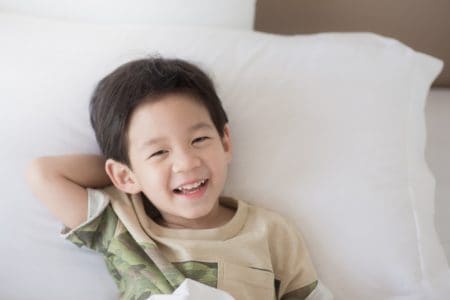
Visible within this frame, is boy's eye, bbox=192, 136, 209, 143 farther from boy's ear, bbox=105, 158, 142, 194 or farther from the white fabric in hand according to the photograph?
the white fabric in hand

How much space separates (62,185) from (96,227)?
9 centimetres

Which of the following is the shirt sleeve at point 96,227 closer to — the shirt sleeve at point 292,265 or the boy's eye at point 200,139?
the boy's eye at point 200,139

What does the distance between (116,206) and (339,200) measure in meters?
0.41

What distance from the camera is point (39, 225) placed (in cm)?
98

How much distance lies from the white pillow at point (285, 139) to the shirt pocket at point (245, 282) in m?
0.12

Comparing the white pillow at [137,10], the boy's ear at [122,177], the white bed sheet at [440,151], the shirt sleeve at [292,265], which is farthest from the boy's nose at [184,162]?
the white bed sheet at [440,151]

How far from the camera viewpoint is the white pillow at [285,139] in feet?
3.24

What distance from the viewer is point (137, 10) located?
117cm

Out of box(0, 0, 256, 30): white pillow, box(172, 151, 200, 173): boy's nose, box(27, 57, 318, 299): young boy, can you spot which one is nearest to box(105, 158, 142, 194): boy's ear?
box(27, 57, 318, 299): young boy

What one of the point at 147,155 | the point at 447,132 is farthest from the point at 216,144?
the point at 447,132

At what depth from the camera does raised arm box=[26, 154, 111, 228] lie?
3.09ft

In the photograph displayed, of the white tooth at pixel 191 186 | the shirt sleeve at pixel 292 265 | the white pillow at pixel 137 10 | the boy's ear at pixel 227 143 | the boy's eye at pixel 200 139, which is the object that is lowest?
the shirt sleeve at pixel 292 265

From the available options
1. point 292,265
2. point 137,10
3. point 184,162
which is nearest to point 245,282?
point 292,265

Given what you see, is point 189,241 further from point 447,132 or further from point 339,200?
point 447,132
